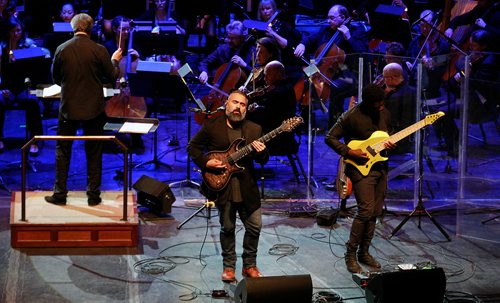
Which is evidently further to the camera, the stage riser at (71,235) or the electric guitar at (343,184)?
the electric guitar at (343,184)

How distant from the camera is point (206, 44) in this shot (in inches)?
585

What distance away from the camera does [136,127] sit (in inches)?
380

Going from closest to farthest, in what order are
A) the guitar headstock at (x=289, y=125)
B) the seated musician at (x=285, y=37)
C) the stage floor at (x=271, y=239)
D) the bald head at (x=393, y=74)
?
1. the guitar headstock at (x=289, y=125)
2. the stage floor at (x=271, y=239)
3. the bald head at (x=393, y=74)
4. the seated musician at (x=285, y=37)

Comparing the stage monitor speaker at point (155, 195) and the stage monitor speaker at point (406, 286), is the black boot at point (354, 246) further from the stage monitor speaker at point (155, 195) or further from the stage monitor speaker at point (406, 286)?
the stage monitor speaker at point (155, 195)

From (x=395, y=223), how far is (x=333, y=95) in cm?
193

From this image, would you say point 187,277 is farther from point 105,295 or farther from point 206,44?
point 206,44

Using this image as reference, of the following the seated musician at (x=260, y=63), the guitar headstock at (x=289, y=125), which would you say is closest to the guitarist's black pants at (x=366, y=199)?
the guitar headstock at (x=289, y=125)

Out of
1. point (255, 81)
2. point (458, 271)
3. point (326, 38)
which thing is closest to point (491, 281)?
point (458, 271)

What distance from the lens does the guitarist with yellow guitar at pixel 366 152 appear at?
790cm

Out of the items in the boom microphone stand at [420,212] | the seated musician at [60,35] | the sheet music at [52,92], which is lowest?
the boom microphone stand at [420,212]

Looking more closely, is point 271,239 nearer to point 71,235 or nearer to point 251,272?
point 251,272

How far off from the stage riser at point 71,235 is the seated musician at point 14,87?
4.17m

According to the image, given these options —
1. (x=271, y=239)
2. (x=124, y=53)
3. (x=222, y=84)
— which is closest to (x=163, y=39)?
(x=124, y=53)

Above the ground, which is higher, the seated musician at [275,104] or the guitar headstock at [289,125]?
the guitar headstock at [289,125]
